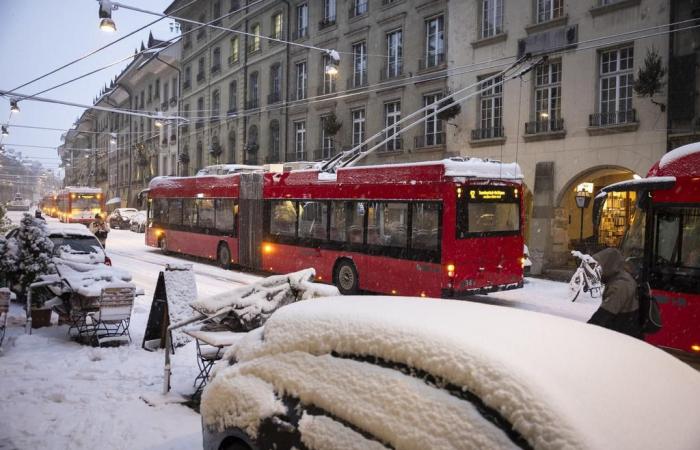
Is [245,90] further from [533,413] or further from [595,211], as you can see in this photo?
[533,413]

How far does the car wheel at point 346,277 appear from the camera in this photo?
46.1ft

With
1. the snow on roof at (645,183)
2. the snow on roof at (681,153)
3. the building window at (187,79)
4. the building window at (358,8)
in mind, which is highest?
the building window at (187,79)

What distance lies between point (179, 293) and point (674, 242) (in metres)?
7.35

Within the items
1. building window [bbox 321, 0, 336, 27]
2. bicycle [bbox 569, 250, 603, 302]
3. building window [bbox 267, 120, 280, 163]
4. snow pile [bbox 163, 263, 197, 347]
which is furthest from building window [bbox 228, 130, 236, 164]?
snow pile [bbox 163, 263, 197, 347]

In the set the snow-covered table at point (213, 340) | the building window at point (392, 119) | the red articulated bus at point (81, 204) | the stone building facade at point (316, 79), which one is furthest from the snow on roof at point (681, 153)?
the red articulated bus at point (81, 204)

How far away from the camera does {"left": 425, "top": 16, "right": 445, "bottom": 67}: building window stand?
23.7 metres

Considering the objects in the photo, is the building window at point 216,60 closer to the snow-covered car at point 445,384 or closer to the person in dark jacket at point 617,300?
the person in dark jacket at point 617,300

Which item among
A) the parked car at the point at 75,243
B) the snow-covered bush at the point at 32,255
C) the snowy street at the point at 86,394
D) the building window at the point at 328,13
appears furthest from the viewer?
the building window at the point at 328,13

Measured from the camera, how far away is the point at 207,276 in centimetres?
1714

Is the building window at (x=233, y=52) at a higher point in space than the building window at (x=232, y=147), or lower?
higher

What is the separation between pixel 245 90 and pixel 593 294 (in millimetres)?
29054

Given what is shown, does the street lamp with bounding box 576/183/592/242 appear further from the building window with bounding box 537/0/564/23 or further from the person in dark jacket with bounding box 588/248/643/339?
the person in dark jacket with bounding box 588/248/643/339

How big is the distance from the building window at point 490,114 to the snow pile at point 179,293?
15.8 m

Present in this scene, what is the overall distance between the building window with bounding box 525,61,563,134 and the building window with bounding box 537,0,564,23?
65.7 inches
